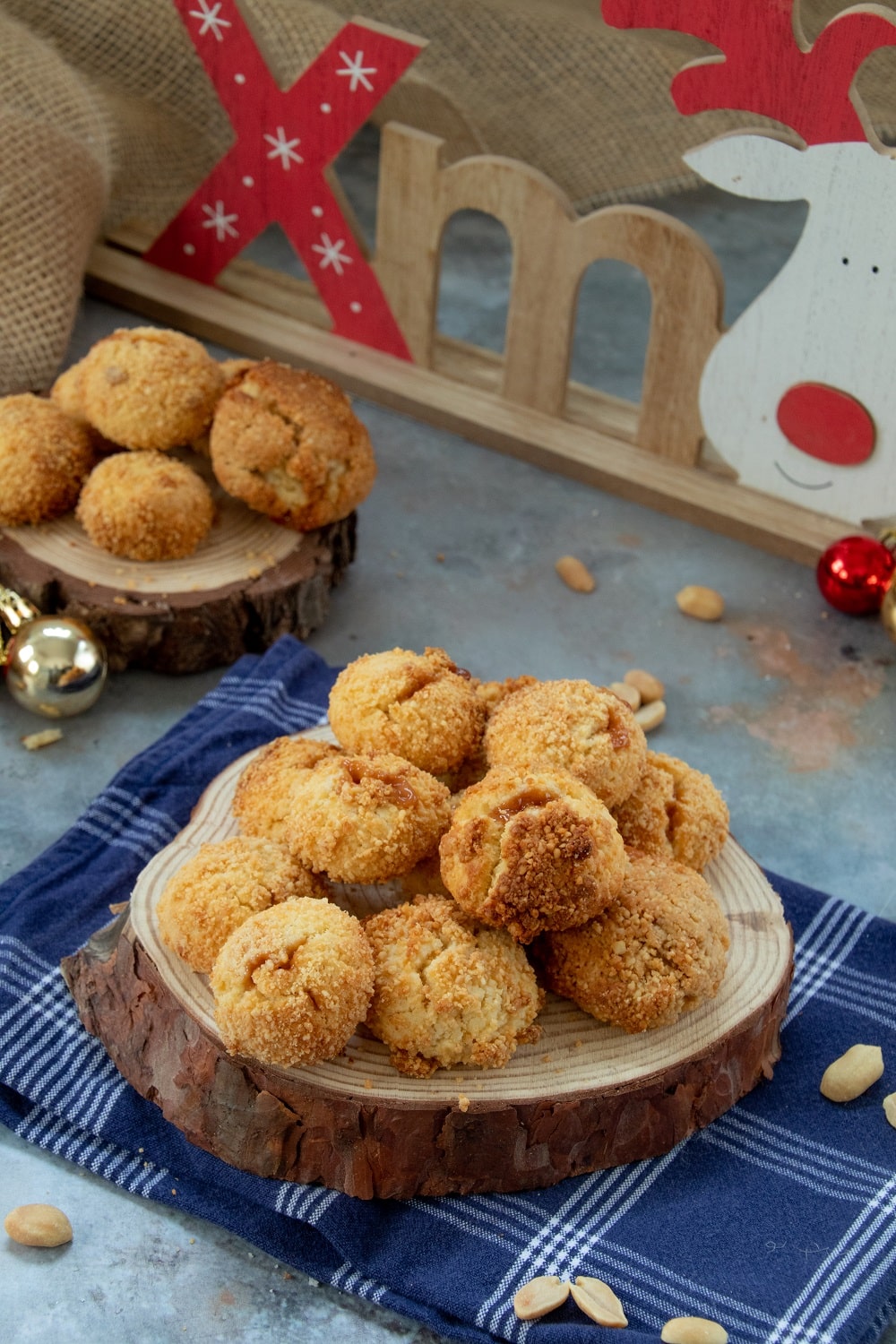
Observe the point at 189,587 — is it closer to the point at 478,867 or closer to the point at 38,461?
the point at 38,461

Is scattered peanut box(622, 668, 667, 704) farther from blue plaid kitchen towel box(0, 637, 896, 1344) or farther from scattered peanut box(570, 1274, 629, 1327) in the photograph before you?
scattered peanut box(570, 1274, 629, 1327)

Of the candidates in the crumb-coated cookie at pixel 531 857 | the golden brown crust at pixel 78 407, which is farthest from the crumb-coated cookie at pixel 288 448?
the crumb-coated cookie at pixel 531 857

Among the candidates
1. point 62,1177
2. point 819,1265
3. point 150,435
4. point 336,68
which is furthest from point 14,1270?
point 336,68

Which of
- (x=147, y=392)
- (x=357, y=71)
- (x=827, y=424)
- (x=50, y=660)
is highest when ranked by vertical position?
(x=357, y=71)

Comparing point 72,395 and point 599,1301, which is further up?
point 72,395

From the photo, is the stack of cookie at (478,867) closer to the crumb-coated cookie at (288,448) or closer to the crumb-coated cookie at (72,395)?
the crumb-coated cookie at (288,448)

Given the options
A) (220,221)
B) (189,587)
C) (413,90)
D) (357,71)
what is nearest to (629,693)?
(189,587)

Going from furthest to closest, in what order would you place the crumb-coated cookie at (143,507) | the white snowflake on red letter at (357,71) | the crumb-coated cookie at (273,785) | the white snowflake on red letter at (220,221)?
the white snowflake on red letter at (220,221)
the white snowflake on red letter at (357,71)
the crumb-coated cookie at (143,507)
the crumb-coated cookie at (273,785)
